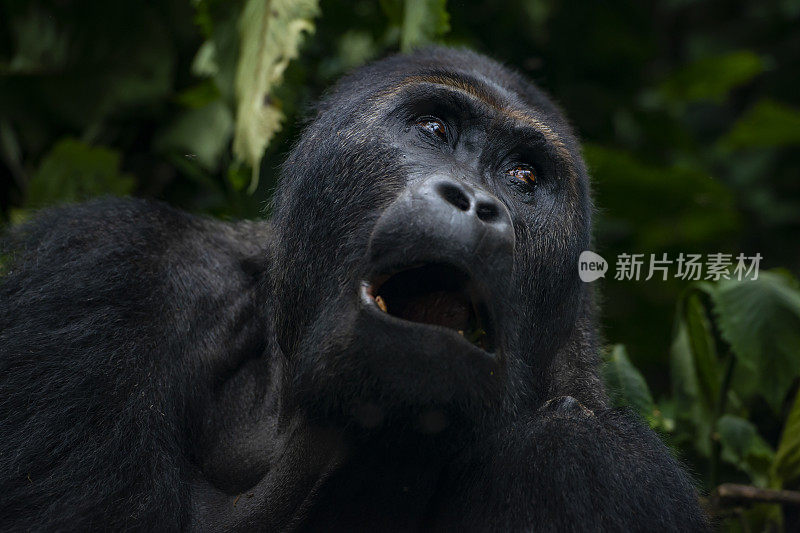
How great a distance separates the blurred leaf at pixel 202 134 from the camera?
235 inches

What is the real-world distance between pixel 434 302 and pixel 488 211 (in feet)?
1.14

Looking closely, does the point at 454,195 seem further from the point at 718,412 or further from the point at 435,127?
the point at 718,412

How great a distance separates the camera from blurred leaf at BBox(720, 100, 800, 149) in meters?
7.12

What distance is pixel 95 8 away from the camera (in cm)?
619

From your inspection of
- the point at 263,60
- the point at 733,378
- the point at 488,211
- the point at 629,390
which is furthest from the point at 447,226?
the point at 733,378

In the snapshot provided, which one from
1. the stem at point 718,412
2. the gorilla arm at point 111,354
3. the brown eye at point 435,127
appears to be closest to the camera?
the gorilla arm at point 111,354

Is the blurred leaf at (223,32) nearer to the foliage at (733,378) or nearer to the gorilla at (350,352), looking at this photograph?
the gorilla at (350,352)

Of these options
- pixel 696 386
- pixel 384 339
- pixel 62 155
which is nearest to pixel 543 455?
pixel 384 339

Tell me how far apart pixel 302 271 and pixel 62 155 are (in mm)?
2921

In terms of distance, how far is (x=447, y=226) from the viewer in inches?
105

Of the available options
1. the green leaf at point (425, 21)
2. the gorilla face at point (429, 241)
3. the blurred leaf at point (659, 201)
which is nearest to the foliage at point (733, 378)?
the gorilla face at point (429, 241)

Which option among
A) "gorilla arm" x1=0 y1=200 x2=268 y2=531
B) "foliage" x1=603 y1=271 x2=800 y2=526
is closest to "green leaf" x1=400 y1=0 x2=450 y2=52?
"gorilla arm" x1=0 y1=200 x2=268 y2=531

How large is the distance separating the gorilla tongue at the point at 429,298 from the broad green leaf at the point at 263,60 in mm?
1656

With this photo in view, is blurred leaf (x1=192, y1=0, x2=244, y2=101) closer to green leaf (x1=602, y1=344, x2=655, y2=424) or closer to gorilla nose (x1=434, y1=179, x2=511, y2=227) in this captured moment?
gorilla nose (x1=434, y1=179, x2=511, y2=227)
